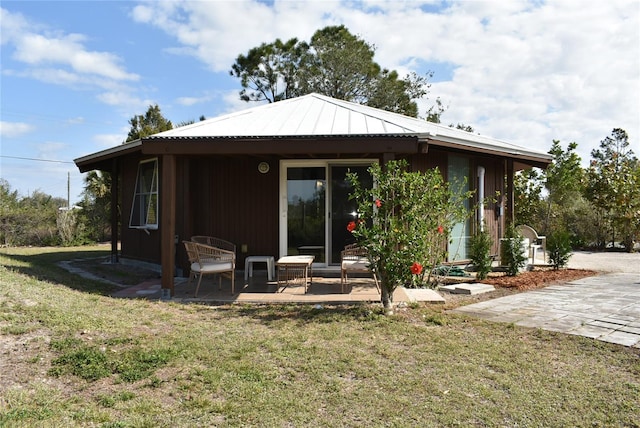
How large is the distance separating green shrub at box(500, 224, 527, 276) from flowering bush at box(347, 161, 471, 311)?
3.42 meters

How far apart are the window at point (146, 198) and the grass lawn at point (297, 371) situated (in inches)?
169

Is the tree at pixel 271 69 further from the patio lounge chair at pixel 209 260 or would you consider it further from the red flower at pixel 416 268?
the red flower at pixel 416 268

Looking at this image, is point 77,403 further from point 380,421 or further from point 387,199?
point 387,199

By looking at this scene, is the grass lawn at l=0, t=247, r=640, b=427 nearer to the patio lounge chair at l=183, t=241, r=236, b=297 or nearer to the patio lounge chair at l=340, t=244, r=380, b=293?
the patio lounge chair at l=340, t=244, r=380, b=293

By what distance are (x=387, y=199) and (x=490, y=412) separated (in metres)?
2.88

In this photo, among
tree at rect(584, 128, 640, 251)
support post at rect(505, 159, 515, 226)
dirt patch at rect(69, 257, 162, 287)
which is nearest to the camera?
Result: dirt patch at rect(69, 257, 162, 287)

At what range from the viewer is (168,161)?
614cm

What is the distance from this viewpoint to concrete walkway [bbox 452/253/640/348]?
171 inches

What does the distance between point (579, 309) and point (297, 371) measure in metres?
4.00

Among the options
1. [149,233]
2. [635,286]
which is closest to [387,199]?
[635,286]

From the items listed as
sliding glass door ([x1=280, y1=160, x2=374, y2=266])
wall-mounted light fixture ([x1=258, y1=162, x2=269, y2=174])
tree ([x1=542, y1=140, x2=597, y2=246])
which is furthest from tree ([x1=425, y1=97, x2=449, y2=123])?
wall-mounted light fixture ([x1=258, y1=162, x2=269, y2=174])

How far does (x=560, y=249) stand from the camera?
9188 mm

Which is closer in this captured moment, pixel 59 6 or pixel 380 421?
pixel 380 421

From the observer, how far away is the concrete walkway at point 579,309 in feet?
14.3
